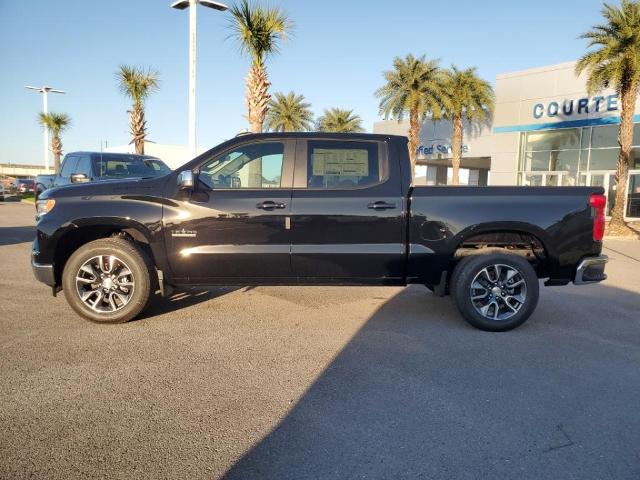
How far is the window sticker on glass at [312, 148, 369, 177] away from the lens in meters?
4.84

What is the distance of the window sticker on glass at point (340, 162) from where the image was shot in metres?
4.84

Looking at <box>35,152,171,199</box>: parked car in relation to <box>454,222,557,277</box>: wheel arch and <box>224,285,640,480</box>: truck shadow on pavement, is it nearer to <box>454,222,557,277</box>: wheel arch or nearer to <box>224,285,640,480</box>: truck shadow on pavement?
<box>454,222,557,277</box>: wheel arch

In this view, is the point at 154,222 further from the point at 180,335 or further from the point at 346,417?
the point at 346,417

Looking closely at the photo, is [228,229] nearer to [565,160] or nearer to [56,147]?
[565,160]

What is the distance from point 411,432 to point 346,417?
1.34 feet

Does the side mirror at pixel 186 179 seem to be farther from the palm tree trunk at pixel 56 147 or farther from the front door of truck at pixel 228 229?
the palm tree trunk at pixel 56 147

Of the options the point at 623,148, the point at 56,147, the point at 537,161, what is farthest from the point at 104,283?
the point at 56,147

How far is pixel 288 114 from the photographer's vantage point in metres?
36.0

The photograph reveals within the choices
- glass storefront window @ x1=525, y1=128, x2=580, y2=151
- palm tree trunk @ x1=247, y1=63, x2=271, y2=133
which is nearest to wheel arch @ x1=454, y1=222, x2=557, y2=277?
palm tree trunk @ x1=247, y1=63, x2=271, y2=133

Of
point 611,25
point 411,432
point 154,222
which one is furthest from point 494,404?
point 611,25

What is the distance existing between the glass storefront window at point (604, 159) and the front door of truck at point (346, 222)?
23657 millimetres

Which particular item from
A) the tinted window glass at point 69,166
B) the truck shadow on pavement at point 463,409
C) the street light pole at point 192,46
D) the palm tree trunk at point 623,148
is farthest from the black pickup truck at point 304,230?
the palm tree trunk at point 623,148

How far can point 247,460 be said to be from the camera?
2.50 meters

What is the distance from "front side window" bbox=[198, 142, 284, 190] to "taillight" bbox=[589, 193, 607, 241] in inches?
123
